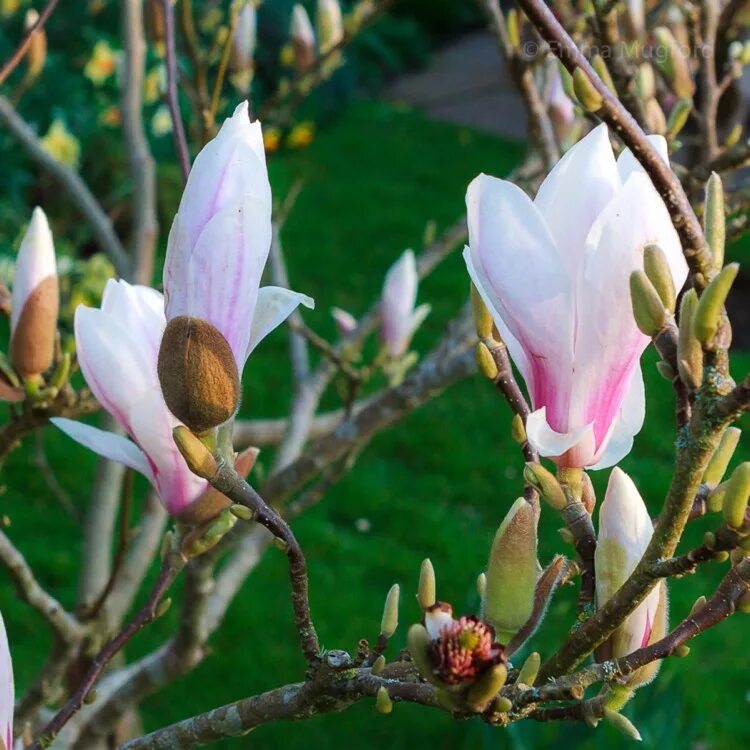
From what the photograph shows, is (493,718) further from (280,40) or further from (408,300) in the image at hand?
(280,40)

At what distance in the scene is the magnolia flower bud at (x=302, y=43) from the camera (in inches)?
67.8

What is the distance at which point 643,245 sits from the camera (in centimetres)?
50

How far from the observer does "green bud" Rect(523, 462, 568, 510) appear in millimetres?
558

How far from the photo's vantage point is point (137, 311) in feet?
2.11

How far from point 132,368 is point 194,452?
0.42ft

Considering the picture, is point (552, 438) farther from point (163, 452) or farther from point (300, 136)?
point (300, 136)

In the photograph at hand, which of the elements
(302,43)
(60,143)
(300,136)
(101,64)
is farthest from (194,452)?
(300,136)

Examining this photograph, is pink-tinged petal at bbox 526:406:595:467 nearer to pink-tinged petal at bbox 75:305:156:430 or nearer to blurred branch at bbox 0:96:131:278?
pink-tinged petal at bbox 75:305:156:430

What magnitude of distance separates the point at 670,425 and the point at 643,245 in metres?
3.10

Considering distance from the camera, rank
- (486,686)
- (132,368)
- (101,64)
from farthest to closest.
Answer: (101,64), (132,368), (486,686)

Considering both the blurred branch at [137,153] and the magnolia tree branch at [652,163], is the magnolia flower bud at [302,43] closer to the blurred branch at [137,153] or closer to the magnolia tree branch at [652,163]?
the blurred branch at [137,153]

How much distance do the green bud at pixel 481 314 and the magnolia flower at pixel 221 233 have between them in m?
0.12

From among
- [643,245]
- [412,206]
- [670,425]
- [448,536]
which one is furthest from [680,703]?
[412,206]

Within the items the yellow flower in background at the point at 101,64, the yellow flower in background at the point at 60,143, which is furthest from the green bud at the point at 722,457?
the yellow flower in background at the point at 101,64
